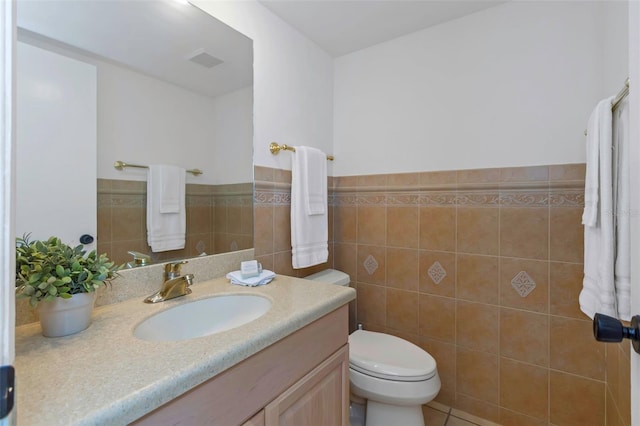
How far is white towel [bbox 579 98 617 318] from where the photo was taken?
0.90 metres

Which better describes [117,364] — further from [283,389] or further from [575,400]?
[575,400]

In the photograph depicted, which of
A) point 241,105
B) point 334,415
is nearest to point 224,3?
point 241,105

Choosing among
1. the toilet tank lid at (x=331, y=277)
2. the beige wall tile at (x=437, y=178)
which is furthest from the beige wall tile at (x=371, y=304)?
the beige wall tile at (x=437, y=178)

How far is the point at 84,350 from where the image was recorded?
25.9 inches

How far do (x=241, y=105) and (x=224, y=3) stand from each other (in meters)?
0.45

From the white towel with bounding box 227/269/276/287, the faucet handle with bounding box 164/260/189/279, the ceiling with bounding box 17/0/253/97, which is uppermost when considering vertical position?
the ceiling with bounding box 17/0/253/97

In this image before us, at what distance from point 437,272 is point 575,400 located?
81cm

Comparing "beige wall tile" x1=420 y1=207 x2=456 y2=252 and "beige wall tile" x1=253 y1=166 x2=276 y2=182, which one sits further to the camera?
"beige wall tile" x1=420 y1=207 x2=456 y2=252

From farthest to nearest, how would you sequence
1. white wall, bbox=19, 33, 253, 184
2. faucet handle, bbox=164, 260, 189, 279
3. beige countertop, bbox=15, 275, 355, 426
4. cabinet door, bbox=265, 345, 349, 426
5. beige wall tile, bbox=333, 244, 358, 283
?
beige wall tile, bbox=333, 244, 358, 283, faucet handle, bbox=164, 260, 189, 279, white wall, bbox=19, 33, 253, 184, cabinet door, bbox=265, 345, 349, 426, beige countertop, bbox=15, 275, 355, 426

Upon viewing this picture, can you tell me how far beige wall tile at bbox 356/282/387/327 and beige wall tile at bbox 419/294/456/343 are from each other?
0.25m

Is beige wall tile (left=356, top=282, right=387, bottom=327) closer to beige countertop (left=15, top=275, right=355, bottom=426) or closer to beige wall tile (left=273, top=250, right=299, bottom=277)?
beige wall tile (left=273, top=250, right=299, bottom=277)

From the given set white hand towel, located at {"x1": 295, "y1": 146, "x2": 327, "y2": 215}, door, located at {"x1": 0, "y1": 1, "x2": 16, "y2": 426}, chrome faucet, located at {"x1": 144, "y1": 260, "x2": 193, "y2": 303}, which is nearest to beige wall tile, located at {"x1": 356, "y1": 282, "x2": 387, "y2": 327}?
white hand towel, located at {"x1": 295, "y1": 146, "x2": 327, "y2": 215}

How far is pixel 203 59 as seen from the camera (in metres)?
1.28

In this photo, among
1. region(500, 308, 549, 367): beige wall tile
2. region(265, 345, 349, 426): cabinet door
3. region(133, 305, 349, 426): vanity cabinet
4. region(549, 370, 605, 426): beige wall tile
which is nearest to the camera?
region(133, 305, 349, 426): vanity cabinet
